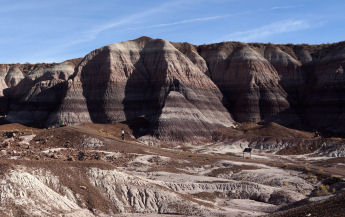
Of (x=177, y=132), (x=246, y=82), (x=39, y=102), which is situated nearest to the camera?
(x=177, y=132)

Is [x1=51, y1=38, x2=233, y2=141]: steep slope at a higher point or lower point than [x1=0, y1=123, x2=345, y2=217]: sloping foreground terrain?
higher

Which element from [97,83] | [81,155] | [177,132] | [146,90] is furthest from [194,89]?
[81,155]

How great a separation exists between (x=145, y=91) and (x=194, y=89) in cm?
894

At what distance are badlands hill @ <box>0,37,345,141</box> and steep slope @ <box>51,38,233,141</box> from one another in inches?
7.0

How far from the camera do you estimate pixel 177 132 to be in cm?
6888

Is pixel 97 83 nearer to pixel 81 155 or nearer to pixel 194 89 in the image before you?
pixel 194 89

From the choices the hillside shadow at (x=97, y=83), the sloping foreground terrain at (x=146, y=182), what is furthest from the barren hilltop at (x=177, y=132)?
the hillside shadow at (x=97, y=83)

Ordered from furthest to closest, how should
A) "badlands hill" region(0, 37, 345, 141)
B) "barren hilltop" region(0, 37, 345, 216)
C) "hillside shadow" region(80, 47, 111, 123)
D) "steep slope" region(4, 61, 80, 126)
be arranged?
1. "steep slope" region(4, 61, 80, 126)
2. "hillside shadow" region(80, 47, 111, 123)
3. "badlands hill" region(0, 37, 345, 141)
4. "barren hilltop" region(0, 37, 345, 216)

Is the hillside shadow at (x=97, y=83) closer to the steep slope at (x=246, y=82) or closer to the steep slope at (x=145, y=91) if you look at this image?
the steep slope at (x=145, y=91)

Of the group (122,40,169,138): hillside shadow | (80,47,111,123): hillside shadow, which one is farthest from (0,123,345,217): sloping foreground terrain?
(80,47,111,123): hillside shadow

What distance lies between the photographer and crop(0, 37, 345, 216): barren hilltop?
26797mm

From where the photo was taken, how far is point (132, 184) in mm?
28406

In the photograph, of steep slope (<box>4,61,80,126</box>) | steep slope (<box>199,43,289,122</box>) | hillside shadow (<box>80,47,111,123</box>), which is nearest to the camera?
hillside shadow (<box>80,47,111,123</box>)

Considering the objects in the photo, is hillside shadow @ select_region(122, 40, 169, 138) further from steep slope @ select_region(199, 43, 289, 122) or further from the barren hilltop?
steep slope @ select_region(199, 43, 289, 122)
